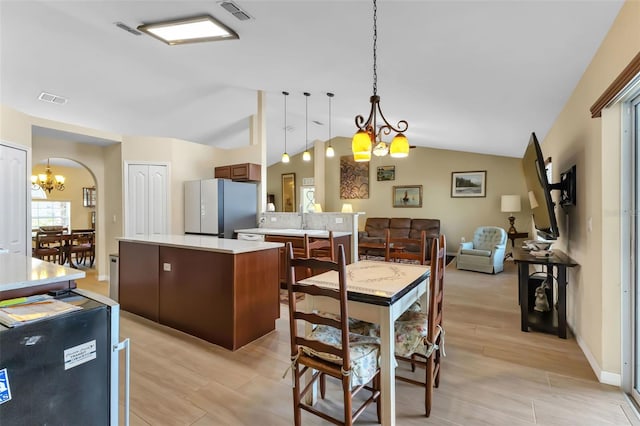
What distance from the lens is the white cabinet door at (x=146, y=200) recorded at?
5.38 m

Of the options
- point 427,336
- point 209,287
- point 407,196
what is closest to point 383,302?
point 427,336

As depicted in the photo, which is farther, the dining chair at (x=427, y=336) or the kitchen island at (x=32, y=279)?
the dining chair at (x=427, y=336)

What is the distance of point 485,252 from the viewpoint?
593 centimetres

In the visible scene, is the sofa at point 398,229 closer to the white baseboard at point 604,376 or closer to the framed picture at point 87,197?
the white baseboard at point 604,376

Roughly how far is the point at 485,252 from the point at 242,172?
472cm

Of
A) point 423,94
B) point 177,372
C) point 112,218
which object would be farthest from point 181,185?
point 423,94

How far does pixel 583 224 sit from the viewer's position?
2.63 meters

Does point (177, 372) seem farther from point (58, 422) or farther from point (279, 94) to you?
point (279, 94)

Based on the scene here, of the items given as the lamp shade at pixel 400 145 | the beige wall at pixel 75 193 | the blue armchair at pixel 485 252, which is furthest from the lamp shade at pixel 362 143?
the beige wall at pixel 75 193

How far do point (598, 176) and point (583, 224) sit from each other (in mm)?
578

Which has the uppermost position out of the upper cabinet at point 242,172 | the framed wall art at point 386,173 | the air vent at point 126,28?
the air vent at point 126,28

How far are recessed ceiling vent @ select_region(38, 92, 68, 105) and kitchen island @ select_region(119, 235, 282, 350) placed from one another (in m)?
2.75

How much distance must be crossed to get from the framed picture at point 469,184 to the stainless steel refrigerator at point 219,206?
16.1 ft

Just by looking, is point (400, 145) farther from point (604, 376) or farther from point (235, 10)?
point (604, 376)
